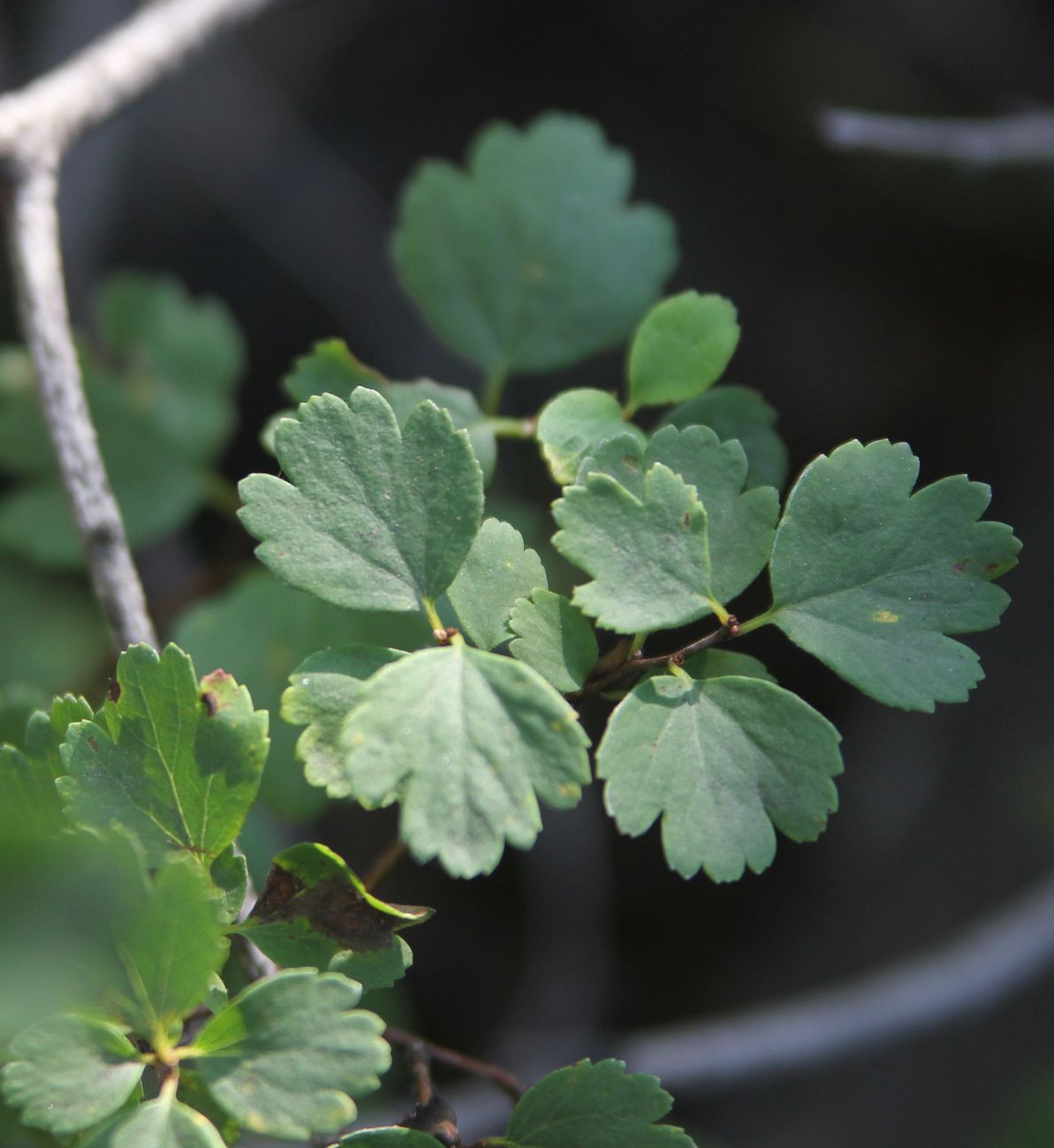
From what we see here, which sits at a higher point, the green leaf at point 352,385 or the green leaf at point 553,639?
the green leaf at point 352,385

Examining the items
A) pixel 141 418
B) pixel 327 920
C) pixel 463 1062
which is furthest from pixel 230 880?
pixel 141 418

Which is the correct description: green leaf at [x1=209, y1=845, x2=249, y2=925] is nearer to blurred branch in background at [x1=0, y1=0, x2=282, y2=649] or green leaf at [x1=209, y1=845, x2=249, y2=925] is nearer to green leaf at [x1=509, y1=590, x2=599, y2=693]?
green leaf at [x1=509, y1=590, x2=599, y2=693]

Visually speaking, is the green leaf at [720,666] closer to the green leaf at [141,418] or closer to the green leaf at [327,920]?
the green leaf at [327,920]

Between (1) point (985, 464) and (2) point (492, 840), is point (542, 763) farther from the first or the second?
(1) point (985, 464)

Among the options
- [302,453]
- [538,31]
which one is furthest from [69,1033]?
[538,31]

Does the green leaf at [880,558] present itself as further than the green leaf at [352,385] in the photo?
No

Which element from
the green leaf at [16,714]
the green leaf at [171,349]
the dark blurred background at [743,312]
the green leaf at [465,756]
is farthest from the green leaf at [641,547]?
the dark blurred background at [743,312]
